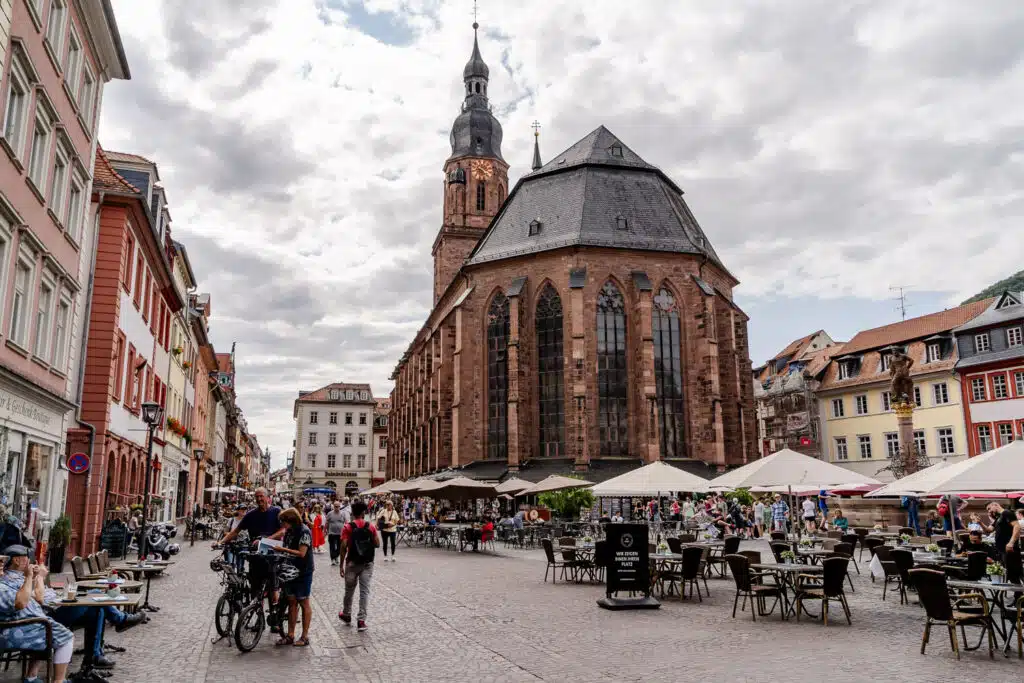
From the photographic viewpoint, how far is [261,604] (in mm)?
9453

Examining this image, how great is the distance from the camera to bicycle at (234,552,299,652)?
911 centimetres

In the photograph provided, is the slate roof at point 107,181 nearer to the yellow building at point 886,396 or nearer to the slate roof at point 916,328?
the yellow building at point 886,396

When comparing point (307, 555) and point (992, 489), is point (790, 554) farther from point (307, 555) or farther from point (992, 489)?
point (307, 555)

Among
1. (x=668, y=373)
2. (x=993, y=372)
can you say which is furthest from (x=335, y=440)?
(x=993, y=372)

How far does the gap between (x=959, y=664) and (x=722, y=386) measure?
3827 cm

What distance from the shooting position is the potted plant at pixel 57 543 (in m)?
16.4

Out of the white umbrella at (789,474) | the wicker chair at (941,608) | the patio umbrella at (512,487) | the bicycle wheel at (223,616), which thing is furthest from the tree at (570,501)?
the bicycle wheel at (223,616)

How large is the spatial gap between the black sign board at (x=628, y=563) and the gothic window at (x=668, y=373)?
95.5 feet

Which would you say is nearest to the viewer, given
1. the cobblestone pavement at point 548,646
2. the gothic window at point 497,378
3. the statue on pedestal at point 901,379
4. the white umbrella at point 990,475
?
the cobblestone pavement at point 548,646

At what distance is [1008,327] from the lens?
142ft

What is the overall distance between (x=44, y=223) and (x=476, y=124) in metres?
57.6

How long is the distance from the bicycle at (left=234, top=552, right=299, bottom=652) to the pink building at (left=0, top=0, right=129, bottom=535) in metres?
5.94

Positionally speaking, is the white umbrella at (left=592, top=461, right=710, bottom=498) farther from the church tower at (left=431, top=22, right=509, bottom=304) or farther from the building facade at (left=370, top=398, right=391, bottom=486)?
the building facade at (left=370, top=398, right=391, bottom=486)

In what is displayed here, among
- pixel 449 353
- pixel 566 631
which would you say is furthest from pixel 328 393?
pixel 566 631
